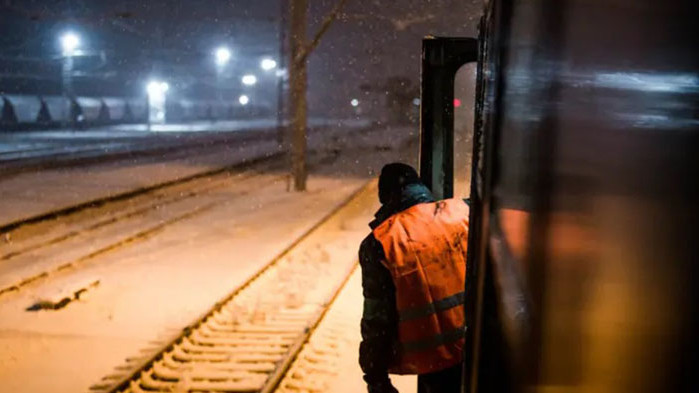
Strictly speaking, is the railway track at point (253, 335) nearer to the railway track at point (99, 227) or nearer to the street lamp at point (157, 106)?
the railway track at point (99, 227)

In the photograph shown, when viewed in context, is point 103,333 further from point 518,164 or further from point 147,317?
point 518,164

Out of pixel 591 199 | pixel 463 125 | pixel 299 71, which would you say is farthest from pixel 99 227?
pixel 463 125

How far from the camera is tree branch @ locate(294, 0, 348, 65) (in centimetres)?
1661

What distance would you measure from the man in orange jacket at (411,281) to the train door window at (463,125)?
1668 cm

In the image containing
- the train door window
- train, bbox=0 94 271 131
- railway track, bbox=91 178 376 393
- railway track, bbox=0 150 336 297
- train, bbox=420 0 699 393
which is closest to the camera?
train, bbox=420 0 699 393

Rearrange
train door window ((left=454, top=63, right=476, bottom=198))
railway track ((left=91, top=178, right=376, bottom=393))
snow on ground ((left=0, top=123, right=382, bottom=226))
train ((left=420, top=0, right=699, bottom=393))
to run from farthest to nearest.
Answer: train door window ((left=454, top=63, right=476, bottom=198)) < snow on ground ((left=0, top=123, right=382, bottom=226)) < railway track ((left=91, top=178, right=376, bottom=393)) < train ((left=420, top=0, right=699, bottom=393))

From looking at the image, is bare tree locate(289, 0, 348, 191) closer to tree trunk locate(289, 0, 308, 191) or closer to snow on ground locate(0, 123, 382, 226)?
tree trunk locate(289, 0, 308, 191)

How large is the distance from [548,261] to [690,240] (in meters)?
0.54

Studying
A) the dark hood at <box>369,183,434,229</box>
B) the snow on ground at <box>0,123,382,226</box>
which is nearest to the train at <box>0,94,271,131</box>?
the snow on ground at <box>0,123,382,226</box>

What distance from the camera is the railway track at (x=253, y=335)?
600cm

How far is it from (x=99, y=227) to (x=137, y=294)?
18.0 ft

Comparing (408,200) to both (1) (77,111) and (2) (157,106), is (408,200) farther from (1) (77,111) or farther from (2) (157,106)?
(2) (157,106)

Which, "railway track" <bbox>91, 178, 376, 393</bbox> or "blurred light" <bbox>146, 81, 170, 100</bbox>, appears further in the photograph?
"blurred light" <bbox>146, 81, 170, 100</bbox>

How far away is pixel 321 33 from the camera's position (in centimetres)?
1739
